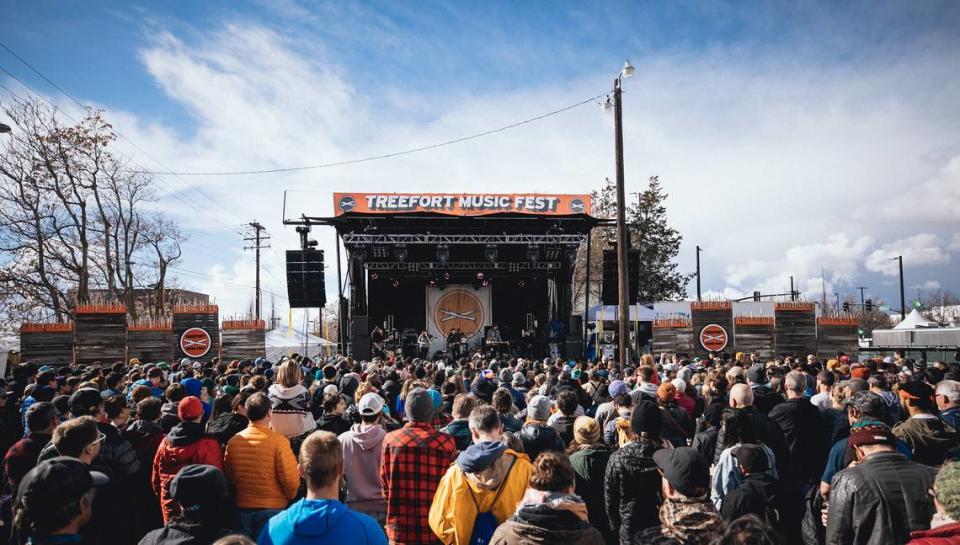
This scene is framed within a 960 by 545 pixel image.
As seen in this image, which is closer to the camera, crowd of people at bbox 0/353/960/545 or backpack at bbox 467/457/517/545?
crowd of people at bbox 0/353/960/545

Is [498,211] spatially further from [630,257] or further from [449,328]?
[449,328]

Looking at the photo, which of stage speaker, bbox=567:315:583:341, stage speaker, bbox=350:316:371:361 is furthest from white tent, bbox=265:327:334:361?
stage speaker, bbox=567:315:583:341

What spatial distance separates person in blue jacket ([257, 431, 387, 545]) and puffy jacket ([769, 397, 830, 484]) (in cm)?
395

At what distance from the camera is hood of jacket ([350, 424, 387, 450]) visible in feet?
13.2

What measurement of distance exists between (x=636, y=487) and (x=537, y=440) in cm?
67

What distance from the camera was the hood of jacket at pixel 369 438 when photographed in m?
4.02

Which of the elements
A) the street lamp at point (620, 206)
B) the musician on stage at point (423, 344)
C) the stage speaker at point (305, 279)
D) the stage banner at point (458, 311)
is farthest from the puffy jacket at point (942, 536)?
the stage banner at point (458, 311)

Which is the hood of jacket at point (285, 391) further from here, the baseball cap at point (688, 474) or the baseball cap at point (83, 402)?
the baseball cap at point (688, 474)

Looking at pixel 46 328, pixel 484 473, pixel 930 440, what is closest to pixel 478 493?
pixel 484 473

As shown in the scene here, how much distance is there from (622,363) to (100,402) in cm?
1061

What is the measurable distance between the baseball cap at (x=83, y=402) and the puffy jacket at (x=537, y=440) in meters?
3.35

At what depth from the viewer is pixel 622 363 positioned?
1295cm

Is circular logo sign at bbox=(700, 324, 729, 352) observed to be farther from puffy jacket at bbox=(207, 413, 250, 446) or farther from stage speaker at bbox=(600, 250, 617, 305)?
puffy jacket at bbox=(207, 413, 250, 446)

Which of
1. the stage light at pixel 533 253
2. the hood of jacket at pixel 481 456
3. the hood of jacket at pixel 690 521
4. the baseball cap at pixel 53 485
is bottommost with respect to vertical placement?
the hood of jacket at pixel 690 521
